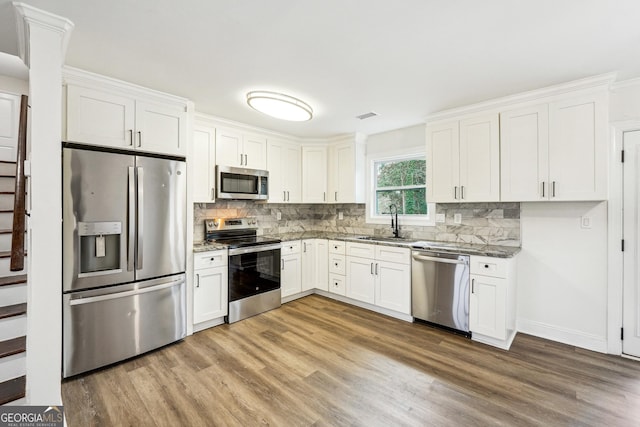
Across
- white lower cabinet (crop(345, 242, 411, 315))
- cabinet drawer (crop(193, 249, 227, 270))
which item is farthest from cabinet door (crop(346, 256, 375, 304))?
cabinet drawer (crop(193, 249, 227, 270))

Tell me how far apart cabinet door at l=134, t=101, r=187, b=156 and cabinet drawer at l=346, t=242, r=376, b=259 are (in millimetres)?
2368

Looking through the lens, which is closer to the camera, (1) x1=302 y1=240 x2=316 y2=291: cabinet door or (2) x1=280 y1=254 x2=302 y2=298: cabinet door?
(2) x1=280 y1=254 x2=302 y2=298: cabinet door

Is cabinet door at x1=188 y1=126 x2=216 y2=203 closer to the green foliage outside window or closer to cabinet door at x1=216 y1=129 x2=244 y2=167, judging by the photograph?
cabinet door at x1=216 y1=129 x2=244 y2=167

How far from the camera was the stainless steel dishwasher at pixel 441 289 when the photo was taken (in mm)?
2953

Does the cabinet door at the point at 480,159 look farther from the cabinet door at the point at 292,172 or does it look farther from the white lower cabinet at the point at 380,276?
the cabinet door at the point at 292,172

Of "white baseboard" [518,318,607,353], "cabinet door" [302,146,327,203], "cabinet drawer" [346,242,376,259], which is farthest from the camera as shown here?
"cabinet door" [302,146,327,203]

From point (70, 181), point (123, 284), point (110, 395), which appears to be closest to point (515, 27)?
point (70, 181)

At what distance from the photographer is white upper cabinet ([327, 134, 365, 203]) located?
14.4ft

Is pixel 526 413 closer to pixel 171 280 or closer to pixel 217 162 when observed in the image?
pixel 171 280

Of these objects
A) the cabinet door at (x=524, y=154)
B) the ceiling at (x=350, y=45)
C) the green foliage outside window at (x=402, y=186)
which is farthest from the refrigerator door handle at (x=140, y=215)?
the cabinet door at (x=524, y=154)

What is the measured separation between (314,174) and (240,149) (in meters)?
1.31

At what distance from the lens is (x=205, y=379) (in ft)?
7.43

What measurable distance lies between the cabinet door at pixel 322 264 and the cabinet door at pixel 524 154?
7.79 feet

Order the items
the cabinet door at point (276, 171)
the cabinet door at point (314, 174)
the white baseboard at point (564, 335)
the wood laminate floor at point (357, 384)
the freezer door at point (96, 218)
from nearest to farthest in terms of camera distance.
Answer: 1. the wood laminate floor at point (357, 384)
2. the freezer door at point (96, 218)
3. the white baseboard at point (564, 335)
4. the cabinet door at point (276, 171)
5. the cabinet door at point (314, 174)
